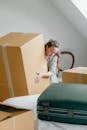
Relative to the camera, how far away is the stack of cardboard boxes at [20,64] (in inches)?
97.9

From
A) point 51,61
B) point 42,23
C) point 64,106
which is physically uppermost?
point 42,23

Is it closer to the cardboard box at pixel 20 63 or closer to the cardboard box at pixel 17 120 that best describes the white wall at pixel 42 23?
the cardboard box at pixel 20 63

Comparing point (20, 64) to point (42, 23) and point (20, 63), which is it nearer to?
point (20, 63)

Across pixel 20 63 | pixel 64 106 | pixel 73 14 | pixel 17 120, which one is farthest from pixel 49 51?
pixel 64 106

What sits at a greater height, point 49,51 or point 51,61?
point 49,51

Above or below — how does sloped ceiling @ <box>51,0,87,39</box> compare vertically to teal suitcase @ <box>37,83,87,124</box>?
above

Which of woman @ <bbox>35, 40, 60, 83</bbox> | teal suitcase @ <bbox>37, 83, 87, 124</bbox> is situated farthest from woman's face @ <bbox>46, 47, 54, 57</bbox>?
teal suitcase @ <bbox>37, 83, 87, 124</bbox>

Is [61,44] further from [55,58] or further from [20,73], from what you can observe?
[20,73]

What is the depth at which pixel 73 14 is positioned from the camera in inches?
146

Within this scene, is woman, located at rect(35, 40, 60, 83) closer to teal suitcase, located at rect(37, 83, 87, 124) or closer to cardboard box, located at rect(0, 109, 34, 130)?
cardboard box, located at rect(0, 109, 34, 130)

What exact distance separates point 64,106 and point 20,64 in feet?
4.01

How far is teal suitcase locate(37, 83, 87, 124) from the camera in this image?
1294 millimetres

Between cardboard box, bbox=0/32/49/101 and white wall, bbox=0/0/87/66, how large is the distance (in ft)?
2.67

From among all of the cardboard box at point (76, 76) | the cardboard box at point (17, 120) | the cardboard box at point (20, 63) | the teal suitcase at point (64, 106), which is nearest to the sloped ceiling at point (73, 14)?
the cardboard box at point (20, 63)
